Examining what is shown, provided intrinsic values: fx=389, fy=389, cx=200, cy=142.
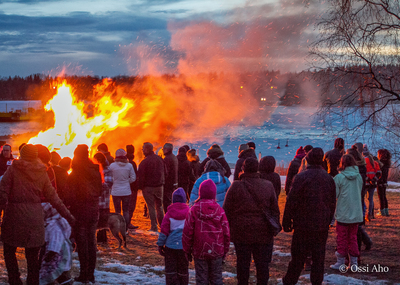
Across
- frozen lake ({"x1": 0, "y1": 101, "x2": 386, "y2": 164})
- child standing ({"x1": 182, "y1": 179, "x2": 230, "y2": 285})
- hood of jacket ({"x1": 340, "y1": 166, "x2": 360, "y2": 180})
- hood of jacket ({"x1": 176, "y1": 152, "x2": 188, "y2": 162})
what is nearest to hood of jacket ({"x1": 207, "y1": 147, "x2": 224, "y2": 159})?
hood of jacket ({"x1": 340, "y1": 166, "x2": 360, "y2": 180})

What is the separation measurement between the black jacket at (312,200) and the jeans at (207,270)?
1281 millimetres

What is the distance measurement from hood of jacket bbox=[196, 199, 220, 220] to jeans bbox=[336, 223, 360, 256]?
2675mm

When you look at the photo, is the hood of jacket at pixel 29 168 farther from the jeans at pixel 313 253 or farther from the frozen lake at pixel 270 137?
the frozen lake at pixel 270 137

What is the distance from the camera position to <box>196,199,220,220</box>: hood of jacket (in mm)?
4434

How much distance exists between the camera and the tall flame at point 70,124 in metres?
11.9

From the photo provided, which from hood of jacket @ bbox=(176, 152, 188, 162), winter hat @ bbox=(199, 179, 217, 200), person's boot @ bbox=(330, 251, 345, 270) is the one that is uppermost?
hood of jacket @ bbox=(176, 152, 188, 162)

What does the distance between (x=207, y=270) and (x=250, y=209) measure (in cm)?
89

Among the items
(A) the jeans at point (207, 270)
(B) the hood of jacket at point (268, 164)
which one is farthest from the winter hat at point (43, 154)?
(B) the hood of jacket at point (268, 164)

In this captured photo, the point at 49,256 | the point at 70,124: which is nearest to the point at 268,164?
the point at 49,256

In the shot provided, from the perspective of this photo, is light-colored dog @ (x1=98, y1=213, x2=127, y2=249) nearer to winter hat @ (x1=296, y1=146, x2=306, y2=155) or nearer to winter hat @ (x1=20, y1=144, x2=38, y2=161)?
winter hat @ (x1=20, y1=144, x2=38, y2=161)

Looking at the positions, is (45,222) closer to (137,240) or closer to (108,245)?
(108,245)

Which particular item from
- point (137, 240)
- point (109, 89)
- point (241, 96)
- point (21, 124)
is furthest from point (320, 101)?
point (21, 124)

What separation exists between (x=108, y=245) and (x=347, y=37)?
6.60m

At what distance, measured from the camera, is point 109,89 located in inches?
1007
